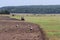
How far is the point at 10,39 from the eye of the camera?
2061 centimetres

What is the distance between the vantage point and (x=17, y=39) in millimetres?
20609

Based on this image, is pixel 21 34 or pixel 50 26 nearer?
pixel 21 34

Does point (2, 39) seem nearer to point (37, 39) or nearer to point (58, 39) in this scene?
point (37, 39)

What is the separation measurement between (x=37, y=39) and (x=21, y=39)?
1.29 m

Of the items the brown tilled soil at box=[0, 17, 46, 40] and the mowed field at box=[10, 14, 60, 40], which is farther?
the mowed field at box=[10, 14, 60, 40]

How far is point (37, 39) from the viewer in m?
20.8

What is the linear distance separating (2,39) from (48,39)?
3.76 m

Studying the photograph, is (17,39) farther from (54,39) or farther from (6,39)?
(54,39)

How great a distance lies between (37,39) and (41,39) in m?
0.40

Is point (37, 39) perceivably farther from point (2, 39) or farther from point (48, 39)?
point (2, 39)

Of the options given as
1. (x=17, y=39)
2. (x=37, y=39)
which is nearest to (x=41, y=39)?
(x=37, y=39)

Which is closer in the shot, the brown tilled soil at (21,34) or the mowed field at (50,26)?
the brown tilled soil at (21,34)

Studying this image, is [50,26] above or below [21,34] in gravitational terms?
below

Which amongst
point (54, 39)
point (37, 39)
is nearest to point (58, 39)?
point (54, 39)
